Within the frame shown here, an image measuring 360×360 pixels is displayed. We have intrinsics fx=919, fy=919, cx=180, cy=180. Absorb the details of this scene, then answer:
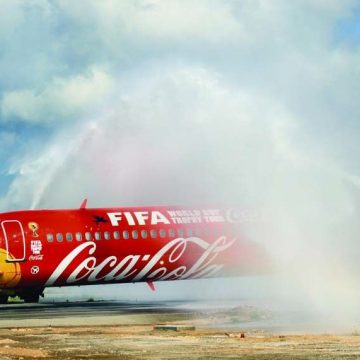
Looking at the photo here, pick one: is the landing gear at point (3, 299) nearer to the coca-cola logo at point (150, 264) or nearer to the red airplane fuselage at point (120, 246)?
the red airplane fuselage at point (120, 246)

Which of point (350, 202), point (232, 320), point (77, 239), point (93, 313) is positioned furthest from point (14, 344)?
point (350, 202)

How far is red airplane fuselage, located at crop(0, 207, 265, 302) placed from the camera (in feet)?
148

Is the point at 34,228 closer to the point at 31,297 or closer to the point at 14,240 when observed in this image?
the point at 14,240

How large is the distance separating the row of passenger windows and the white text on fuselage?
547 mm

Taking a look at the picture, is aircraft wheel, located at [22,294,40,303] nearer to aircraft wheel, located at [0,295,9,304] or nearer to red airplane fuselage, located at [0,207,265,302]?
aircraft wheel, located at [0,295,9,304]

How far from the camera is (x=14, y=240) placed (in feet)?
146

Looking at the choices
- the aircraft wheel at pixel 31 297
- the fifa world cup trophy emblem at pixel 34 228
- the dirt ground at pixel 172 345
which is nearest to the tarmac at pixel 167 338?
the dirt ground at pixel 172 345

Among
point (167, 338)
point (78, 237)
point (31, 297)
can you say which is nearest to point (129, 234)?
point (78, 237)

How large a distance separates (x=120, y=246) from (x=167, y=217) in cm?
341

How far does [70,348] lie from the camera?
24.5m

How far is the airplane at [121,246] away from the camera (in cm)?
4509

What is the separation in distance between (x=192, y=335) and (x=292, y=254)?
1677 centimetres

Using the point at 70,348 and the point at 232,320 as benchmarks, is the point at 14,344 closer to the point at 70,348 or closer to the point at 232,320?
the point at 70,348

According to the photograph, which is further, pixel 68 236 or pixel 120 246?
pixel 120 246
